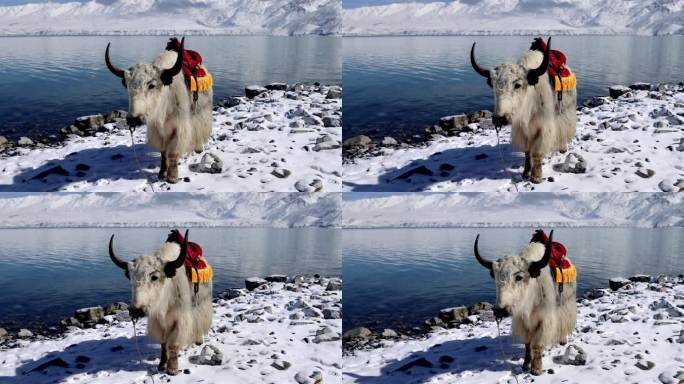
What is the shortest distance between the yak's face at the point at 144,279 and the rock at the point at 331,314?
1412mm

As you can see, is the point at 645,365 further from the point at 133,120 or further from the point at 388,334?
the point at 133,120

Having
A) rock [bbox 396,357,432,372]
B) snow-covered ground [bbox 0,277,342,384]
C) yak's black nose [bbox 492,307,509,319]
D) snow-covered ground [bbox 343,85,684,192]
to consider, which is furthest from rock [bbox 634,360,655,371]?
snow-covered ground [bbox 0,277,342,384]

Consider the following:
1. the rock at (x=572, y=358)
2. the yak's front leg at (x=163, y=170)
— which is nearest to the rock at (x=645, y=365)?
the rock at (x=572, y=358)

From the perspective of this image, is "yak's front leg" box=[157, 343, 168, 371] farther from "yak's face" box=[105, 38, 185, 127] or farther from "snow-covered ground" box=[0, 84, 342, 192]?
"yak's face" box=[105, 38, 185, 127]

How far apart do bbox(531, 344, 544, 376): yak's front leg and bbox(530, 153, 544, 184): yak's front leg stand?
3.32 feet

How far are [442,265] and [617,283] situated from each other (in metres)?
1.25

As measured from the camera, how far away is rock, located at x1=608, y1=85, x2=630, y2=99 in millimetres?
6648

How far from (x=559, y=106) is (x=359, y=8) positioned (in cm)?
163

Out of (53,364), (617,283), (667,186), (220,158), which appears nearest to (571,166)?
(667,186)

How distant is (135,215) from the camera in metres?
5.94

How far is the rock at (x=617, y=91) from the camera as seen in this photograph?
6.65m

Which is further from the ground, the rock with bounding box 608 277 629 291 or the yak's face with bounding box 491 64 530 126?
the yak's face with bounding box 491 64 530 126

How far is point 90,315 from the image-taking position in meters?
6.18

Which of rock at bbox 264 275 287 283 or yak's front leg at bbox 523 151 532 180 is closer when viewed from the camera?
yak's front leg at bbox 523 151 532 180
